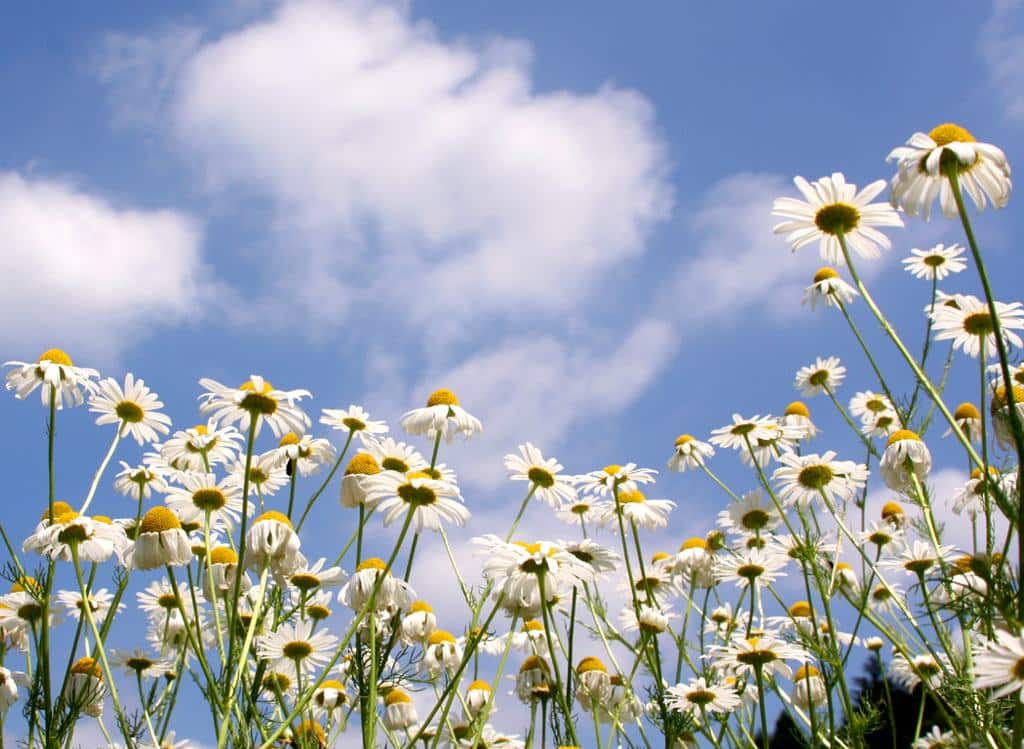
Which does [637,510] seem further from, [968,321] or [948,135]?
[948,135]

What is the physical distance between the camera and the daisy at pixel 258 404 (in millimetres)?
3805

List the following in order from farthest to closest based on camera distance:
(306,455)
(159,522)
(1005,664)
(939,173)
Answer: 1. (306,455)
2. (159,522)
3. (939,173)
4. (1005,664)

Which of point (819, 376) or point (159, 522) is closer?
point (159, 522)

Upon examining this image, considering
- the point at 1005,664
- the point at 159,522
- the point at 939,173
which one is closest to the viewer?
the point at 1005,664

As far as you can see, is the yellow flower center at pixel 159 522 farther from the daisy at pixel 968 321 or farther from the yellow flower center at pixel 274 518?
the daisy at pixel 968 321

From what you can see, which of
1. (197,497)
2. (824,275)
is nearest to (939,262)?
(824,275)

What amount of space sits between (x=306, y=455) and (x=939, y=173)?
2937 mm

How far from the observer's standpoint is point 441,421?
4262 mm

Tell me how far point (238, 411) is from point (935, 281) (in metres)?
4.35

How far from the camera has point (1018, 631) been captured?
240cm

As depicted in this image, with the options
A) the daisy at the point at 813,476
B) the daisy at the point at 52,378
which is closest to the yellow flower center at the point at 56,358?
the daisy at the point at 52,378

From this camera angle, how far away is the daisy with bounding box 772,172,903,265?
11.5ft

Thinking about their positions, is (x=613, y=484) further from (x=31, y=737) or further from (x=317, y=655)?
(x=31, y=737)

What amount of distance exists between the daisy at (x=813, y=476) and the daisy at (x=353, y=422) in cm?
216
